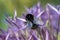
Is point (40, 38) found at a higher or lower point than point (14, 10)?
lower

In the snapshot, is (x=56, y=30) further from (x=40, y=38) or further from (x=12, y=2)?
(x=12, y=2)

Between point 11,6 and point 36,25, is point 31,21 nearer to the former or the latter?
point 36,25

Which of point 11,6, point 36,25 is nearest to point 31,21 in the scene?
point 36,25

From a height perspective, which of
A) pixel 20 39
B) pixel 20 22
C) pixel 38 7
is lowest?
pixel 20 39

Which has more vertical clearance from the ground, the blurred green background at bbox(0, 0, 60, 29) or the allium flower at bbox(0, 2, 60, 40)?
the blurred green background at bbox(0, 0, 60, 29)

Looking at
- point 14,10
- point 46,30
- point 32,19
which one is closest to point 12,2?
point 14,10

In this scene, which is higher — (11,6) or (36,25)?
(11,6)

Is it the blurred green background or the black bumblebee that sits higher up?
the blurred green background

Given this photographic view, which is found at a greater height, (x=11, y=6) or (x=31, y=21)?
(x=11, y=6)
